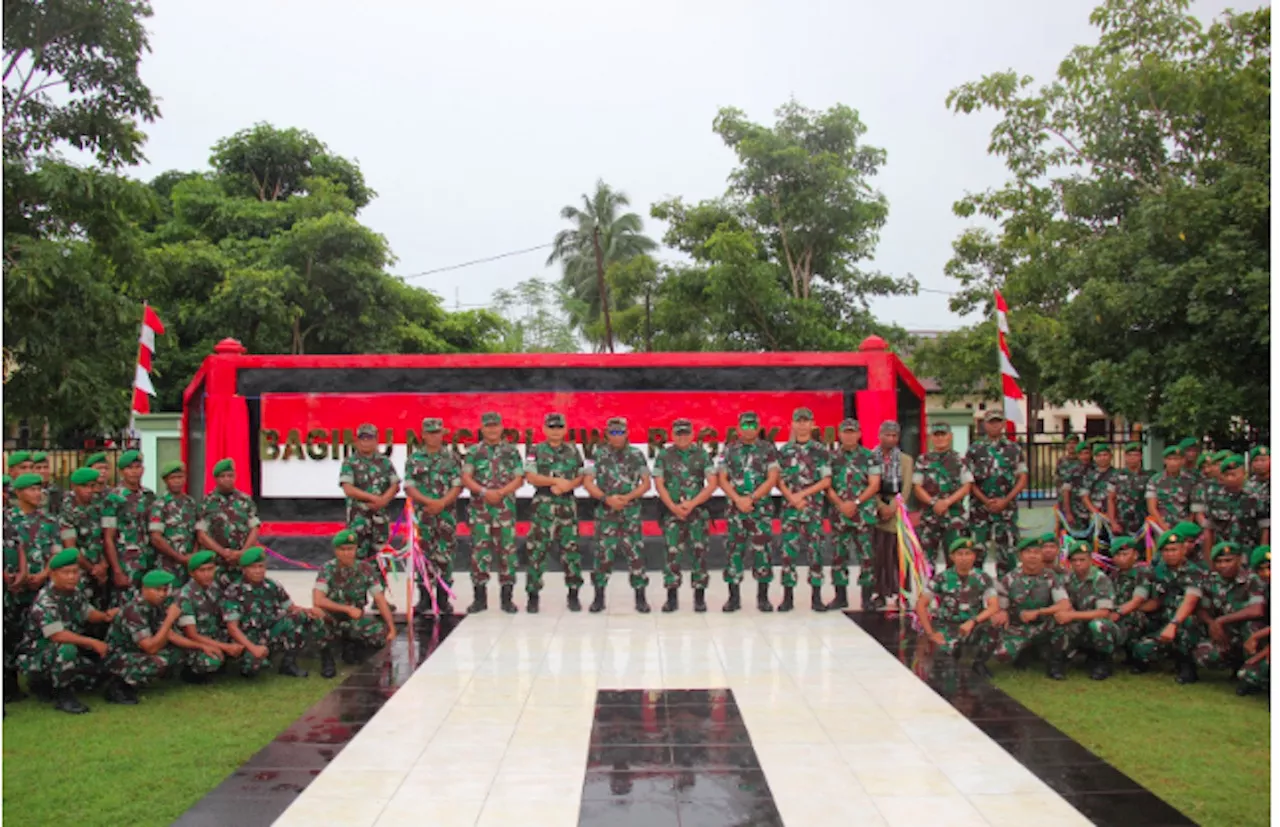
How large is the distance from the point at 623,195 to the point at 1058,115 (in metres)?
28.2

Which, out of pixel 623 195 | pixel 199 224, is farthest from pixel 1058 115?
pixel 623 195

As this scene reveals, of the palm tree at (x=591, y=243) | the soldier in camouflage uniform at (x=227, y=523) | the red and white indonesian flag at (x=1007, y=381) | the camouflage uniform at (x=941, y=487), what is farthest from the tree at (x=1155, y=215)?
the palm tree at (x=591, y=243)

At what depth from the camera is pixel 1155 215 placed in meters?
11.1

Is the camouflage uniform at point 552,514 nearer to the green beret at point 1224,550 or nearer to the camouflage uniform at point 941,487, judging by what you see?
the camouflage uniform at point 941,487

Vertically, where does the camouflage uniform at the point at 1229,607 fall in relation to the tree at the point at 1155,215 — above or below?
below

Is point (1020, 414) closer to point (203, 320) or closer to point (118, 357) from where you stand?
point (118, 357)

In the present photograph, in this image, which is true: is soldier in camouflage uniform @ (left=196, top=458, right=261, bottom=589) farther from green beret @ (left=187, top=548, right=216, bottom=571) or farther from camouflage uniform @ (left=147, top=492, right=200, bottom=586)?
green beret @ (left=187, top=548, right=216, bottom=571)

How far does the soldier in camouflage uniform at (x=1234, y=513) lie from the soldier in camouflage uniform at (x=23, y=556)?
777cm

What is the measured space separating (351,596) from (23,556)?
1.87 metres

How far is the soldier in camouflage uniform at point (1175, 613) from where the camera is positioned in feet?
20.2

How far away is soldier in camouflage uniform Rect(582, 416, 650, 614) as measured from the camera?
8414 millimetres

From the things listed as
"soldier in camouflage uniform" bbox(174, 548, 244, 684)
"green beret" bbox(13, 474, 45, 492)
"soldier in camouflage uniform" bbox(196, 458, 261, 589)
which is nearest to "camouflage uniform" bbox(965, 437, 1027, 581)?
"soldier in camouflage uniform" bbox(196, 458, 261, 589)

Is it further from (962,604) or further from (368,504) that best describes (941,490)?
(368,504)

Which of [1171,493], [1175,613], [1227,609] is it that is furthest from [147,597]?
[1171,493]
